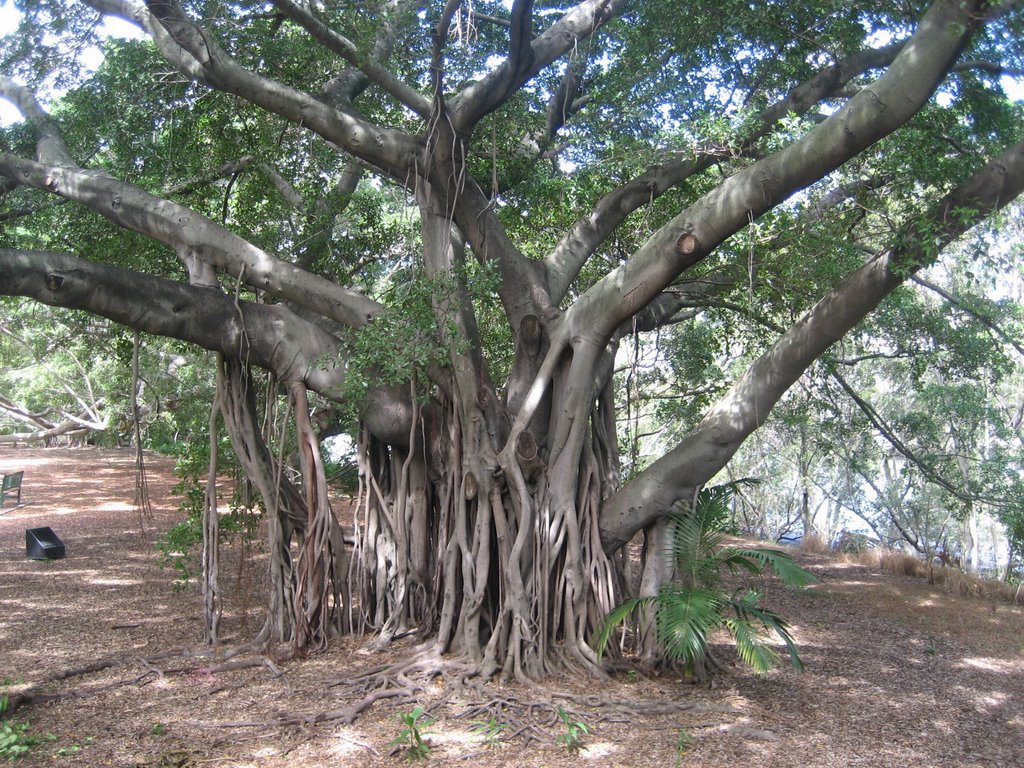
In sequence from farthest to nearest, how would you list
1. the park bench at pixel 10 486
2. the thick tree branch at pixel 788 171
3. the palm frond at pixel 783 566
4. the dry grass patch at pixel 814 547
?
the park bench at pixel 10 486 < the dry grass patch at pixel 814 547 < the palm frond at pixel 783 566 < the thick tree branch at pixel 788 171

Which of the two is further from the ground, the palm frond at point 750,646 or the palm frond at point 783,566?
the palm frond at point 783,566

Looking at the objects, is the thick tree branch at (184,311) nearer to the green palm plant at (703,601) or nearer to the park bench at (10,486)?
the green palm plant at (703,601)

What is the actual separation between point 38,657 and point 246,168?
14.9 feet

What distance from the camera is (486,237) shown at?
7.00 meters

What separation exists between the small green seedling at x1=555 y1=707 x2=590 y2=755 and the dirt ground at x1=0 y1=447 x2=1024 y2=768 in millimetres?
47

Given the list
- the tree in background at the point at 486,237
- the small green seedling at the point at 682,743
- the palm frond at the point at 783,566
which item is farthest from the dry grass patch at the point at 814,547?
the small green seedling at the point at 682,743

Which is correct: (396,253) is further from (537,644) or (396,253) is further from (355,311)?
(537,644)

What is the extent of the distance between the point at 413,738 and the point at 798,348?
334 centimetres

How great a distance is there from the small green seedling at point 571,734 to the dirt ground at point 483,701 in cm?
5

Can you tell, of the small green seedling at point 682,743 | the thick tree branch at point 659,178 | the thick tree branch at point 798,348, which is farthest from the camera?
the thick tree branch at point 659,178

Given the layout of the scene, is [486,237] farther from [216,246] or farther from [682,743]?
[682,743]

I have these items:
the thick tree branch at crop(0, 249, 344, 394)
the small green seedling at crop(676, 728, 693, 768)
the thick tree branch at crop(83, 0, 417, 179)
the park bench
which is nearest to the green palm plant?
the small green seedling at crop(676, 728, 693, 768)

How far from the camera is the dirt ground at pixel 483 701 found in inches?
191

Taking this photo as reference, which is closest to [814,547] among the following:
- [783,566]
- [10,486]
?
[783,566]
